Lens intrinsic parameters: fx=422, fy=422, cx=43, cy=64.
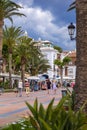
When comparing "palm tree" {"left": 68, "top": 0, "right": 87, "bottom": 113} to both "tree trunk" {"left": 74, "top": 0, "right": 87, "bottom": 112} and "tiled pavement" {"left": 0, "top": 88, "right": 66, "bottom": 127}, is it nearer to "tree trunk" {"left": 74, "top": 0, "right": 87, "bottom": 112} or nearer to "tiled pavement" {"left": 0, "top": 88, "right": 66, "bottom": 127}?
"tree trunk" {"left": 74, "top": 0, "right": 87, "bottom": 112}

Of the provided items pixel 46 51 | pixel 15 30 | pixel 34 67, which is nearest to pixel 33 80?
pixel 15 30

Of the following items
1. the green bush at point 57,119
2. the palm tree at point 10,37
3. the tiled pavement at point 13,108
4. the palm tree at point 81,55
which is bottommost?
the tiled pavement at point 13,108

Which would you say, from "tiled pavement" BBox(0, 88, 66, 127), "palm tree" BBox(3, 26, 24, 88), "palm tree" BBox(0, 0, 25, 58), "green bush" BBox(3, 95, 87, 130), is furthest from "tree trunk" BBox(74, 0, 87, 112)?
"palm tree" BBox(3, 26, 24, 88)

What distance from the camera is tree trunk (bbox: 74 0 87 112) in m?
9.51

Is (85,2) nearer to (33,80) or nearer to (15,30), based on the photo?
(15,30)

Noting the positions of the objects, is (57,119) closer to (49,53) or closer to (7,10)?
(7,10)

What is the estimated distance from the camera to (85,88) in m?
9.49

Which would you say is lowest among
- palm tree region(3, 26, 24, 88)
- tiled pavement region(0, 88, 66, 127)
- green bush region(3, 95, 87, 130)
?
tiled pavement region(0, 88, 66, 127)

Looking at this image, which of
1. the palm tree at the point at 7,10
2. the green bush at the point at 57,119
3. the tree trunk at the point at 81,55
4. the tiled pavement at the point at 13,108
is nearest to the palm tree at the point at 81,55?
the tree trunk at the point at 81,55

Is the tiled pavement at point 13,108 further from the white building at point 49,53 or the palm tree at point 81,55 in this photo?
the white building at point 49,53

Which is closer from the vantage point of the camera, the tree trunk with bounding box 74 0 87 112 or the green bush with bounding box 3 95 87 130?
the green bush with bounding box 3 95 87 130

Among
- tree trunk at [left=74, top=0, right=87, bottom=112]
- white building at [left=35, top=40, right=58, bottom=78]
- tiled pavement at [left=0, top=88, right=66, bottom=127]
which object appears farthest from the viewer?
white building at [left=35, top=40, right=58, bottom=78]

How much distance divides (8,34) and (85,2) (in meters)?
51.7

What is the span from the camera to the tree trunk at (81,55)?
9.51 metres
